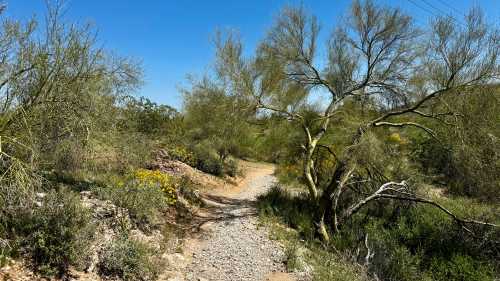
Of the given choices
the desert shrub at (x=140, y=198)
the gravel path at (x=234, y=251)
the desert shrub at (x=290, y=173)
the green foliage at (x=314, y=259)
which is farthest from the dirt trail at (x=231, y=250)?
the desert shrub at (x=290, y=173)

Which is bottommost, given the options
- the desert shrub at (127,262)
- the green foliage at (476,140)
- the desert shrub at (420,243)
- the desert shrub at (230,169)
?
the desert shrub at (127,262)

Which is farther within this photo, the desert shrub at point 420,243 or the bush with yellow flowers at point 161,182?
the bush with yellow flowers at point 161,182

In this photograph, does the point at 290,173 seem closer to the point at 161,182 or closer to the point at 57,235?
the point at 161,182

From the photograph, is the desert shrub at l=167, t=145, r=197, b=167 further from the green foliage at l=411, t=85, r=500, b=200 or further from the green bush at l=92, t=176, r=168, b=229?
the green foliage at l=411, t=85, r=500, b=200

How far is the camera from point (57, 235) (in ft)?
18.4

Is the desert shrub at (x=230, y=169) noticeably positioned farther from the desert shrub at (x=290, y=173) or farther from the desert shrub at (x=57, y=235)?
the desert shrub at (x=57, y=235)

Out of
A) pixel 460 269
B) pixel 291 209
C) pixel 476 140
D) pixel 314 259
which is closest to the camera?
pixel 314 259

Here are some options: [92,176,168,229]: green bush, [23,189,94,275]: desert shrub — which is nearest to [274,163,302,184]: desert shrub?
[92,176,168,229]: green bush

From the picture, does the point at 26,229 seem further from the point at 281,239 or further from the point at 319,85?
the point at 319,85

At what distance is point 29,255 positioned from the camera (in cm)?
Answer: 530

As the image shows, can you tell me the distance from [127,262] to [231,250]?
2.59 m

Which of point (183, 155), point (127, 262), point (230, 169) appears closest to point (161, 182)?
point (127, 262)

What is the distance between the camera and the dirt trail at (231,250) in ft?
22.5

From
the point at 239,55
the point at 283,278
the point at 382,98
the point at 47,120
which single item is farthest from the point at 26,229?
the point at 382,98
